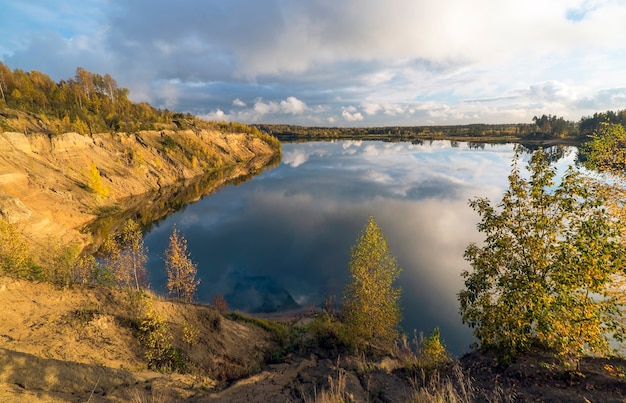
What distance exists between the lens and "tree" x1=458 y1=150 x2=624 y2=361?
10945 mm

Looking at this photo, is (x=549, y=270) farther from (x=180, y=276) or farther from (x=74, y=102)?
(x=74, y=102)

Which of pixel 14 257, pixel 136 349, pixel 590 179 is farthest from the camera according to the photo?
pixel 14 257

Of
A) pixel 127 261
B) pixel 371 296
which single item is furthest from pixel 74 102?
pixel 371 296

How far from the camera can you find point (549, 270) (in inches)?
498

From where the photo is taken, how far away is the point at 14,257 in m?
21.8

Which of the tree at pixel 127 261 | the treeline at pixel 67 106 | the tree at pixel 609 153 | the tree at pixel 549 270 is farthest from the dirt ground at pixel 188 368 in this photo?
the treeline at pixel 67 106

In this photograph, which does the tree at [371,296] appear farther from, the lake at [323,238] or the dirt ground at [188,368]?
the lake at [323,238]

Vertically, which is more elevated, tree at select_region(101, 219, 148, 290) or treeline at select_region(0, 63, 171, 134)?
treeline at select_region(0, 63, 171, 134)

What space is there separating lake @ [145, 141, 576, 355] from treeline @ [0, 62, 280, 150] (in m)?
43.1

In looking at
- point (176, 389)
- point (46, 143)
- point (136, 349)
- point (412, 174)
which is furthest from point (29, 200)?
point (412, 174)

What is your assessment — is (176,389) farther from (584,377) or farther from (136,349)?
(584,377)

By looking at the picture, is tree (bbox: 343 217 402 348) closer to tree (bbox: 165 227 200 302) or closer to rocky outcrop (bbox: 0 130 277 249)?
tree (bbox: 165 227 200 302)

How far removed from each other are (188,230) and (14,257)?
47557 mm

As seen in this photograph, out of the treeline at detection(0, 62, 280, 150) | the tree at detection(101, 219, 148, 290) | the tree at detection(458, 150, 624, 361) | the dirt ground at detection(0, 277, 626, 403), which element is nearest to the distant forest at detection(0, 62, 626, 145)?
the treeline at detection(0, 62, 280, 150)
